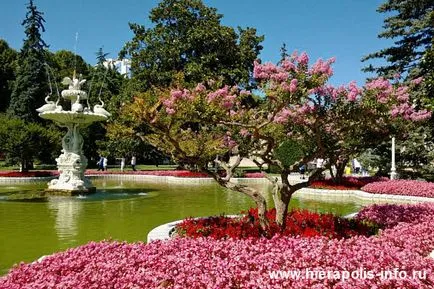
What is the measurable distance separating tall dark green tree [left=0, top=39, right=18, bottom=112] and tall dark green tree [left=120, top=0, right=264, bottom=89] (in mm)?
24343

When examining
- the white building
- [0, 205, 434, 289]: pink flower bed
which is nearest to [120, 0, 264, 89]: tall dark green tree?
the white building

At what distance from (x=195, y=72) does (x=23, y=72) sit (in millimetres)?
21892

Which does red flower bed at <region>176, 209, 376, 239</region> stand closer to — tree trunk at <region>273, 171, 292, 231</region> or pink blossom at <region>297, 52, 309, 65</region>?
tree trunk at <region>273, 171, 292, 231</region>

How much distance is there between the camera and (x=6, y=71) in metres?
55.6

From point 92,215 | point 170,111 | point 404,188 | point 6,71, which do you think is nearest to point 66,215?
point 92,215

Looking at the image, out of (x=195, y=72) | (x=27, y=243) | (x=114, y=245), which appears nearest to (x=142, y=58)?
(x=195, y=72)

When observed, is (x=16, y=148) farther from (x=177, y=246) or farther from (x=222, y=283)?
(x=222, y=283)

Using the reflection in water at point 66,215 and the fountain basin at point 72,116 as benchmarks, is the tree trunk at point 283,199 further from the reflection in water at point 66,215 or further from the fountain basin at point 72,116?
the fountain basin at point 72,116

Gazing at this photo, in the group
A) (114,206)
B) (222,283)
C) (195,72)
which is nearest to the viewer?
(222,283)

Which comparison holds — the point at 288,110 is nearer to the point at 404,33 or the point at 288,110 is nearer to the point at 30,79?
the point at 404,33

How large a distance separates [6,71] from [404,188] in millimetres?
51256

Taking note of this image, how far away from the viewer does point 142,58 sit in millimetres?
36062

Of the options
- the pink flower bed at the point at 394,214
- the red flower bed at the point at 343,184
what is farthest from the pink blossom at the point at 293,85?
the red flower bed at the point at 343,184

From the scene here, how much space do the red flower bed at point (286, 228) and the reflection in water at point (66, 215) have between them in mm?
2713
